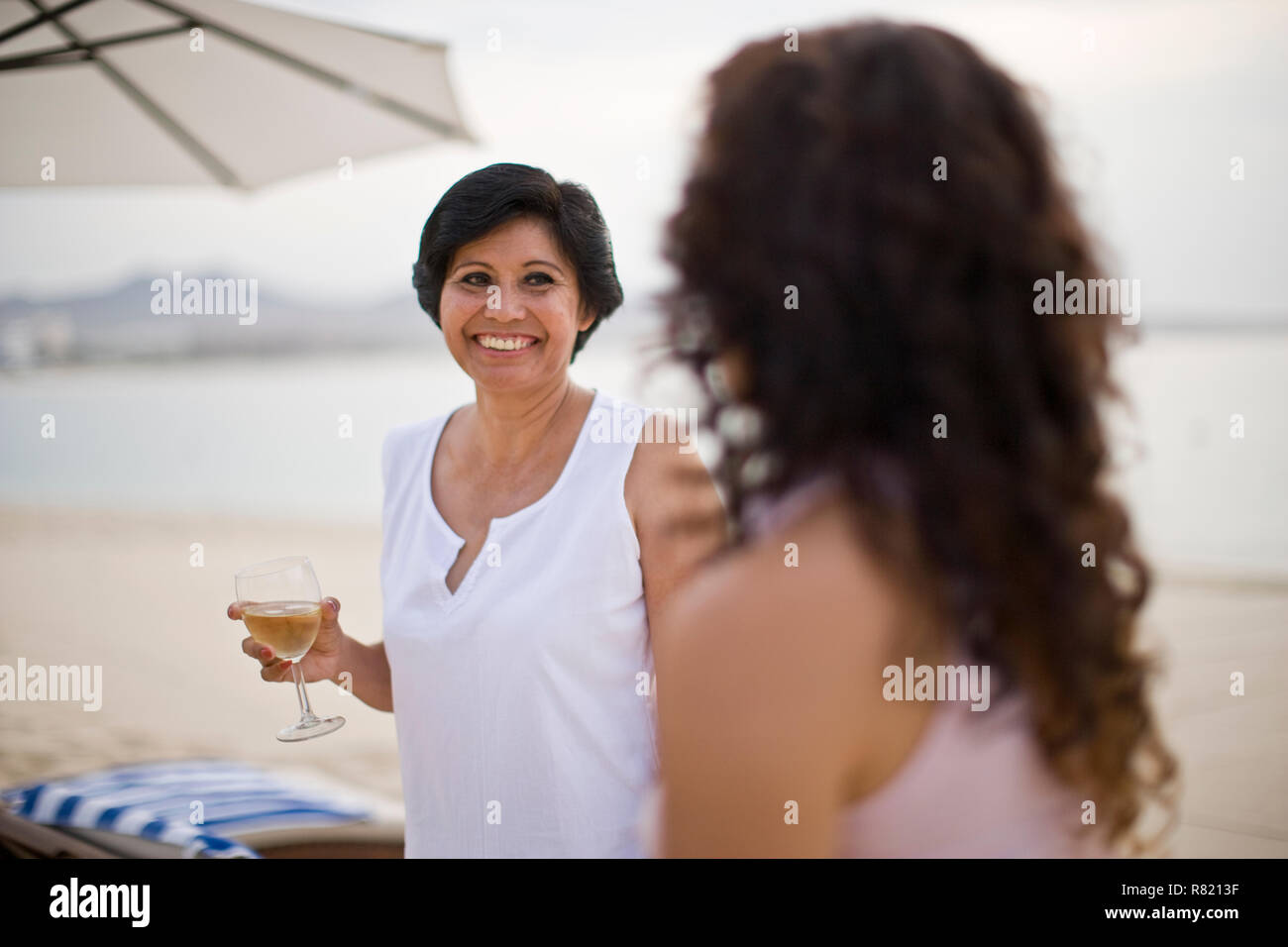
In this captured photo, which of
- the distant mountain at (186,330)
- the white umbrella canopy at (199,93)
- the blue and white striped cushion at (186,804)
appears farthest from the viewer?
the distant mountain at (186,330)

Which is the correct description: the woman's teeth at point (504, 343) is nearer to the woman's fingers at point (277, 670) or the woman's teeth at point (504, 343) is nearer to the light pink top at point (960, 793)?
the woman's fingers at point (277, 670)

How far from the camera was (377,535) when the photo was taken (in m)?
11.6

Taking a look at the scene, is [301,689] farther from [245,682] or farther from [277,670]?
[245,682]

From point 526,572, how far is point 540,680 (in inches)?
7.5

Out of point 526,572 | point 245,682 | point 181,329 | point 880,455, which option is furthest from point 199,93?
point 181,329

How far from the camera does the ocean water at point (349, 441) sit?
32.3 feet

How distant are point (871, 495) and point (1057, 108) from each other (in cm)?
42

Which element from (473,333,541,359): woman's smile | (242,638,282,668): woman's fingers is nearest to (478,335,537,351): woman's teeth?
(473,333,541,359): woman's smile

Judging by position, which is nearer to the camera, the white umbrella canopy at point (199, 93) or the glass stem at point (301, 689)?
the glass stem at point (301, 689)

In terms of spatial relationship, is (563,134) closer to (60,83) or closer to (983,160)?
(60,83)

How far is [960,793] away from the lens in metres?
0.94

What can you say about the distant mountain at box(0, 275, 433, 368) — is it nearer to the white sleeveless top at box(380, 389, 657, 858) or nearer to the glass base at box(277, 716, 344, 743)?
the glass base at box(277, 716, 344, 743)

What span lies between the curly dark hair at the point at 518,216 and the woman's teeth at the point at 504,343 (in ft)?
0.53

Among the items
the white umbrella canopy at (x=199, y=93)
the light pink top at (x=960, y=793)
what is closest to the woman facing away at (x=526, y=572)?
the light pink top at (x=960, y=793)
